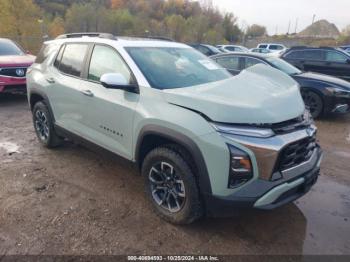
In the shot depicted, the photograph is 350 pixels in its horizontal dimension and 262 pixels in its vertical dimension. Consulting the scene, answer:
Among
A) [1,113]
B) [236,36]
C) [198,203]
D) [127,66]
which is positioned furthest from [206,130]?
[236,36]

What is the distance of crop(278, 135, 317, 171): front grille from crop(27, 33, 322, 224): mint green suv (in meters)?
0.01

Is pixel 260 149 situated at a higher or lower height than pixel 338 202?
higher

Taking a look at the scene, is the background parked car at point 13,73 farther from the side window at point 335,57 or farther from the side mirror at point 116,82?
the side window at point 335,57

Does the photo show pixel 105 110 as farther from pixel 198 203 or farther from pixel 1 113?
pixel 1 113

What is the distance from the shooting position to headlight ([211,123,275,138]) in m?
2.51

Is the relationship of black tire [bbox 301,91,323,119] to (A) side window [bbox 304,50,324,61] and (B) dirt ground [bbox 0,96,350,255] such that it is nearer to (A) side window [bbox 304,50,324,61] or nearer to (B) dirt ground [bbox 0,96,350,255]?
(B) dirt ground [bbox 0,96,350,255]

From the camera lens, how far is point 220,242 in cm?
284

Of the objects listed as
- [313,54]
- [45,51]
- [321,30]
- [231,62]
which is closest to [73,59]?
[45,51]

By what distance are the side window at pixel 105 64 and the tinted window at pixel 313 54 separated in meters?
8.73

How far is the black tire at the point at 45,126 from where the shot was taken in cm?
473

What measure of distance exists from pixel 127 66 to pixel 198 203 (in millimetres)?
1617

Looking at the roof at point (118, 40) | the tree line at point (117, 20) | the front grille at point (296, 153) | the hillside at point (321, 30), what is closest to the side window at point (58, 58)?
the roof at point (118, 40)

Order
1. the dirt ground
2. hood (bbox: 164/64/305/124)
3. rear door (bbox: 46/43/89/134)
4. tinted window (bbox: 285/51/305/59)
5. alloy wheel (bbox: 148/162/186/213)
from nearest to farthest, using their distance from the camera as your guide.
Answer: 1. hood (bbox: 164/64/305/124)
2. the dirt ground
3. alloy wheel (bbox: 148/162/186/213)
4. rear door (bbox: 46/43/89/134)
5. tinted window (bbox: 285/51/305/59)

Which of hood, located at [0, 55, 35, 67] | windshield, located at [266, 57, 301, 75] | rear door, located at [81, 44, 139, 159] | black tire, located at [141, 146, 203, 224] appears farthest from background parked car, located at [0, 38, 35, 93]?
windshield, located at [266, 57, 301, 75]
